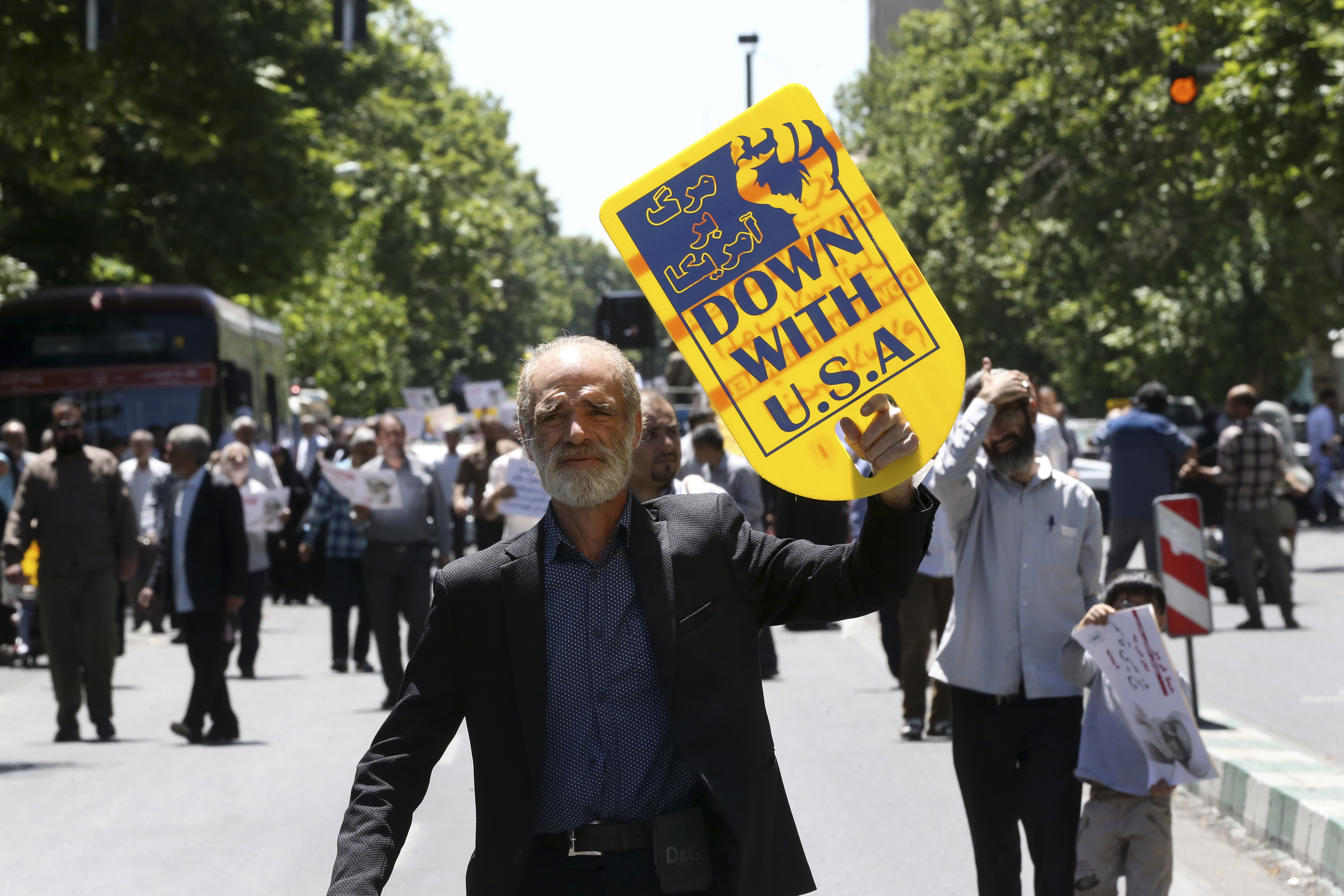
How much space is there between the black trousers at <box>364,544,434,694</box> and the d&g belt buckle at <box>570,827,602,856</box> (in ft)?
28.2

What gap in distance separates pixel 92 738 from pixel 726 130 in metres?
9.01

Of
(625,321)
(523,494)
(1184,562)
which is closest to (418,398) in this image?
(625,321)

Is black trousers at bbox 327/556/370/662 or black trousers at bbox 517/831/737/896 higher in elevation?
black trousers at bbox 517/831/737/896

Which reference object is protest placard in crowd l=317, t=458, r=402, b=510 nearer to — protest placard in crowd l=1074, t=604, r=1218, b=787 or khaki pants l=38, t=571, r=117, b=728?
khaki pants l=38, t=571, r=117, b=728

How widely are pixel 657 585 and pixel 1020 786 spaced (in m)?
2.56

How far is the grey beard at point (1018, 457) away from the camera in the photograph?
543 cm

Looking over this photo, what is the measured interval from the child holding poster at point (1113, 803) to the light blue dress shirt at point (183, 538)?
659 cm

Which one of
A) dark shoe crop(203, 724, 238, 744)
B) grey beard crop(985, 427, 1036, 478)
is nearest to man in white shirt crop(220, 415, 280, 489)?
dark shoe crop(203, 724, 238, 744)

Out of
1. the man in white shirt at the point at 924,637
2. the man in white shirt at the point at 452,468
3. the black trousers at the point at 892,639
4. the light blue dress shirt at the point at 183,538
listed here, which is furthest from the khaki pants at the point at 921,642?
the man in white shirt at the point at 452,468

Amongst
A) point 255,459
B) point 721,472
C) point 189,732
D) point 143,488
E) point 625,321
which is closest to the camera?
point 189,732

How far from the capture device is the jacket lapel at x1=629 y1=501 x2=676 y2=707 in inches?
121

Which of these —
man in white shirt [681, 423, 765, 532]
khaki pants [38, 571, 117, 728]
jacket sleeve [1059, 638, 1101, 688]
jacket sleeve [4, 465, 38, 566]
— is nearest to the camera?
jacket sleeve [1059, 638, 1101, 688]

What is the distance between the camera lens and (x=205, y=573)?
10.6 metres

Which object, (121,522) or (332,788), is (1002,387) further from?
(121,522)
